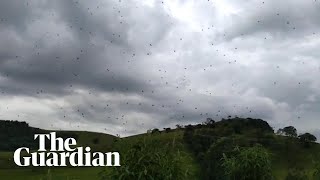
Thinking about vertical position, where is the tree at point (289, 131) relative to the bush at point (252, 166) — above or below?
above

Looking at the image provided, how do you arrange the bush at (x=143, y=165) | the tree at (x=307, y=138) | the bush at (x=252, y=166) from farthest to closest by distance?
the tree at (x=307, y=138) < the bush at (x=252, y=166) < the bush at (x=143, y=165)

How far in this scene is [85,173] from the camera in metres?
143

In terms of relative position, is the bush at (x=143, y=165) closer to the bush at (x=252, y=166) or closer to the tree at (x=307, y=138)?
the bush at (x=252, y=166)

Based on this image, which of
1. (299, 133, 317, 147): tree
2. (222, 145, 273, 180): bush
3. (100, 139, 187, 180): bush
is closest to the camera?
(100, 139, 187, 180): bush

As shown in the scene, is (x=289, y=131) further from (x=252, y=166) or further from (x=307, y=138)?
(x=252, y=166)

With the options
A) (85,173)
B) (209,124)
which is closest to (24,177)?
(85,173)

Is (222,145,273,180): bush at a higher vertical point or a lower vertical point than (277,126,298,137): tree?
lower

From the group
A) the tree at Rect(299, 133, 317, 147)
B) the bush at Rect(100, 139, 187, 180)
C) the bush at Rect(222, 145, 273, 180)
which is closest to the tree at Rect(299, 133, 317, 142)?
the tree at Rect(299, 133, 317, 147)

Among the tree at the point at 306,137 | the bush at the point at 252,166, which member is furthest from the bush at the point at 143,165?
the tree at the point at 306,137

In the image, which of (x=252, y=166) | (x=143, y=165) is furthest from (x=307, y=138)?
(x=143, y=165)

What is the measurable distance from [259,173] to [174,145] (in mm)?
11689

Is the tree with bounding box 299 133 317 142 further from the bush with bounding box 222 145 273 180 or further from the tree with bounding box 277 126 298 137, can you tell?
the bush with bounding box 222 145 273 180

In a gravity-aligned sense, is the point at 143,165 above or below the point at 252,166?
below

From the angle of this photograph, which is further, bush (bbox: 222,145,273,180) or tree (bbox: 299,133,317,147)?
tree (bbox: 299,133,317,147)
